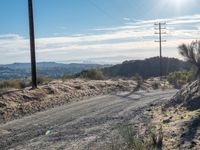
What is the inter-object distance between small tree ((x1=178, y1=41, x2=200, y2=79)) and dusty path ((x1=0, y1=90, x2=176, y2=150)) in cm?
976

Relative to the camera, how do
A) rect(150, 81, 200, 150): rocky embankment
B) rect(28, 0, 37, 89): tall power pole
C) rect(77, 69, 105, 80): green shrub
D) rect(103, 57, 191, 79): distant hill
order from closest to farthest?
rect(150, 81, 200, 150): rocky embankment → rect(28, 0, 37, 89): tall power pole → rect(77, 69, 105, 80): green shrub → rect(103, 57, 191, 79): distant hill

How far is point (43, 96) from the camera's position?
3322 centimetres

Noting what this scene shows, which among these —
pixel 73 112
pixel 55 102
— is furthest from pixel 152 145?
pixel 55 102

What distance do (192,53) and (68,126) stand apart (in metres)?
20.6

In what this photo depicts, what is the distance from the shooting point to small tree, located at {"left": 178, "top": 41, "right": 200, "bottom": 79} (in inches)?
1506

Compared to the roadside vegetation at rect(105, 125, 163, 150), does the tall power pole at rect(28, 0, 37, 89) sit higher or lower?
higher

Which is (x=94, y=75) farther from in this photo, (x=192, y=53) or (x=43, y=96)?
(x=43, y=96)

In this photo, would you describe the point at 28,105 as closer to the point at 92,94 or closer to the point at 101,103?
the point at 101,103

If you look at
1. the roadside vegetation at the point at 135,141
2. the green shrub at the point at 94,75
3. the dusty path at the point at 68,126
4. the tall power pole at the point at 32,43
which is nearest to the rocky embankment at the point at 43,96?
the tall power pole at the point at 32,43

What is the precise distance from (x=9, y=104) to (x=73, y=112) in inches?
162

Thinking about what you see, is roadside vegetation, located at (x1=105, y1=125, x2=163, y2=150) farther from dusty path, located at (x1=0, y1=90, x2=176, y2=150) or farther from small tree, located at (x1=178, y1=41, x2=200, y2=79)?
small tree, located at (x1=178, y1=41, x2=200, y2=79)

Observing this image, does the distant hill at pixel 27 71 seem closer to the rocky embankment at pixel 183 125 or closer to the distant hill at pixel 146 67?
the distant hill at pixel 146 67

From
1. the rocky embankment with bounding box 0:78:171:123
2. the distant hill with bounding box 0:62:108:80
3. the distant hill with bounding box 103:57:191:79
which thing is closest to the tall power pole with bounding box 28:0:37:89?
the rocky embankment with bounding box 0:78:171:123

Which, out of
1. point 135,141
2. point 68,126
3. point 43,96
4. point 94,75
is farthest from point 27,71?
point 135,141
